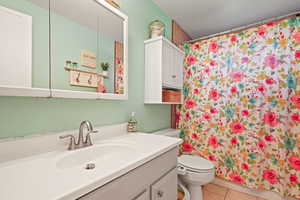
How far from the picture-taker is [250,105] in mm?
Result: 1523

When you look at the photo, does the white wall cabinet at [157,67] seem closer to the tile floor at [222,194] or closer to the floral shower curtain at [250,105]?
the floral shower curtain at [250,105]

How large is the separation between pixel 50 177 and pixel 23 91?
436mm

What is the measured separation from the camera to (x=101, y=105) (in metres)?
1.07

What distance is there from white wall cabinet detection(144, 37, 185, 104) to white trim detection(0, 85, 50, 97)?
0.93 metres

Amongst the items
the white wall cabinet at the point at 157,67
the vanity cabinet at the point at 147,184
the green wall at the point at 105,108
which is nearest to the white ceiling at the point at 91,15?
the green wall at the point at 105,108

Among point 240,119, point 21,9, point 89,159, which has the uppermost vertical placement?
point 21,9

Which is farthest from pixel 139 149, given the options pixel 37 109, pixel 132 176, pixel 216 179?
pixel 216 179

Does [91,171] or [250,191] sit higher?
[91,171]

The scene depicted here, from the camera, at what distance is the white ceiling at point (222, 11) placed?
1630mm

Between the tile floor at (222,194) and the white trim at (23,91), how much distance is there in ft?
6.05

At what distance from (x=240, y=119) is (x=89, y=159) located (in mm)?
1600

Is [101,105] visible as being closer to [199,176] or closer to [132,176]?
[132,176]

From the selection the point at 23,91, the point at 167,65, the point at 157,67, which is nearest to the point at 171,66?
the point at 167,65

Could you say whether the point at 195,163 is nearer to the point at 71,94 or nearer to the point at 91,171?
the point at 91,171
